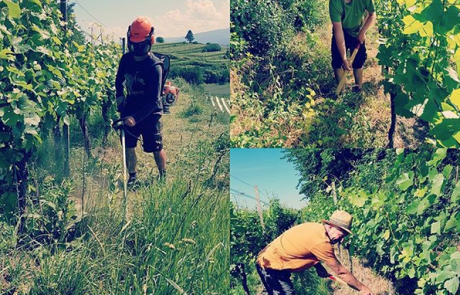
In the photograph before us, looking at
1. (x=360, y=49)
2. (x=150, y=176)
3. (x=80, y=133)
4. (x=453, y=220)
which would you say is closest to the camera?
(x=453, y=220)

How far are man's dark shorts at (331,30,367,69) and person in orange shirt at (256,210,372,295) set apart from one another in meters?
A: 0.96

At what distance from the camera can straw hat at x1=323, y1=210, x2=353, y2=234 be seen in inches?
129

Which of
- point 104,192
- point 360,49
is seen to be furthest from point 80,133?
point 360,49

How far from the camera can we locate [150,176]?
13.5ft

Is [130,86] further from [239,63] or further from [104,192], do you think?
[239,63]

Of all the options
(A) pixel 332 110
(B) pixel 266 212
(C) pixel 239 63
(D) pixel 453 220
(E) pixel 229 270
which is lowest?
(E) pixel 229 270

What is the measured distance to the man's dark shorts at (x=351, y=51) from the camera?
10.6 ft

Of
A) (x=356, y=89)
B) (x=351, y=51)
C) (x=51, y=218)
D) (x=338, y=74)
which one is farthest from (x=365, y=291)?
(x=51, y=218)

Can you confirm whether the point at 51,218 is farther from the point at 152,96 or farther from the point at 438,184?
the point at 438,184

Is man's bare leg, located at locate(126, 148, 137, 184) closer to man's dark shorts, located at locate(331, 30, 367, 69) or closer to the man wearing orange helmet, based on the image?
the man wearing orange helmet

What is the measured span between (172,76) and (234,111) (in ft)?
10.0

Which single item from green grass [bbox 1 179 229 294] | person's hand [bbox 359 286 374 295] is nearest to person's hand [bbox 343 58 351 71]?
green grass [bbox 1 179 229 294]

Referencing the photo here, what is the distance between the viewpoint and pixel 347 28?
3.20 m

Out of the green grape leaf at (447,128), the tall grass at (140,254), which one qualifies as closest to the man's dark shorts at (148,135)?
the tall grass at (140,254)
